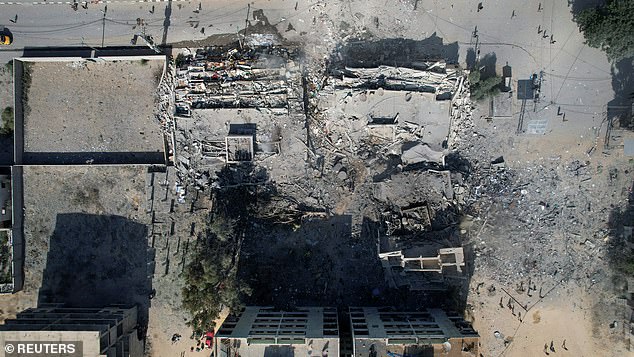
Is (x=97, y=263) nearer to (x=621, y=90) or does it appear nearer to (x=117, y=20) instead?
(x=117, y=20)

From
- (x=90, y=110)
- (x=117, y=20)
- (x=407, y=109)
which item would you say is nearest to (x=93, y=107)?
(x=90, y=110)

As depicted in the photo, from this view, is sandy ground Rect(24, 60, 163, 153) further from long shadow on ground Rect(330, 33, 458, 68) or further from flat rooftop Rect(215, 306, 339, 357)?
flat rooftop Rect(215, 306, 339, 357)

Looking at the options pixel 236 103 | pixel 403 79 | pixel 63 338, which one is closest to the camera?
pixel 63 338

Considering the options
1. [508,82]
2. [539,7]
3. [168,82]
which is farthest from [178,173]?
[539,7]

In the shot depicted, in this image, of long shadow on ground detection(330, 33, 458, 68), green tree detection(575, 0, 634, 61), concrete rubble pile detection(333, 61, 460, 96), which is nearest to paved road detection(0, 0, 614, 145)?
long shadow on ground detection(330, 33, 458, 68)

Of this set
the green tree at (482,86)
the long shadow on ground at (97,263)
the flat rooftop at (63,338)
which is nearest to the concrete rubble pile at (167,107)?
the long shadow on ground at (97,263)

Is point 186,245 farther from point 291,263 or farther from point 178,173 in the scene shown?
point 291,263

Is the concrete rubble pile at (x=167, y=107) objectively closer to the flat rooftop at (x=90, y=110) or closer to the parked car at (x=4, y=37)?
the flat rooftop at (x=90, y=110)
